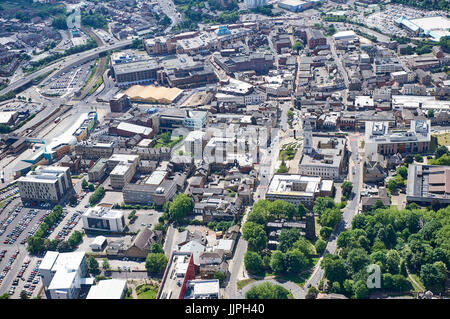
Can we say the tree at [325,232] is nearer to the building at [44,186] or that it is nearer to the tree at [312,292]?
the tree at [312,292]

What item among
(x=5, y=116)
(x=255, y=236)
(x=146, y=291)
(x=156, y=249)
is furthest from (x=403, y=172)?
(x=5, y=116)

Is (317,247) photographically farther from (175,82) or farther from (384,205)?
(175,82)

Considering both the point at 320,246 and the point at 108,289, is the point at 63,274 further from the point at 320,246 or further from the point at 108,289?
the point at 320,246

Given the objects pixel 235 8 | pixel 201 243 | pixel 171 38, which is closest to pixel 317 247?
pixel 201 243

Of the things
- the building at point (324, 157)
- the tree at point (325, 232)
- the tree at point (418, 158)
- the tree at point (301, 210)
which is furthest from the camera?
the tree at point (418, 158)

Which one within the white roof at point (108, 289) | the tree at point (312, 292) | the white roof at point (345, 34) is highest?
the white roof at point (345, 34)

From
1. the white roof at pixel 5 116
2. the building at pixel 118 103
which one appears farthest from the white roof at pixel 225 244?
the white roof at pixel 5 116
